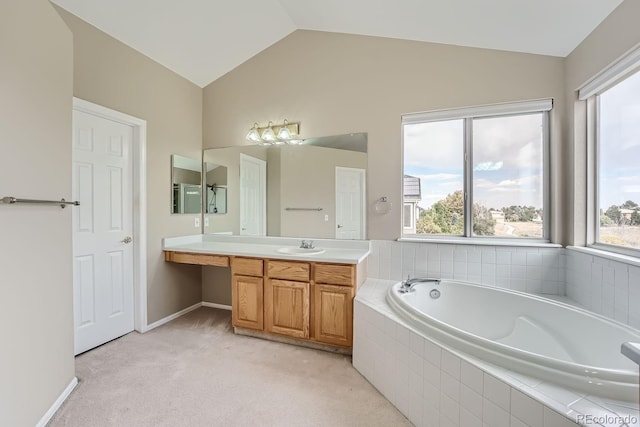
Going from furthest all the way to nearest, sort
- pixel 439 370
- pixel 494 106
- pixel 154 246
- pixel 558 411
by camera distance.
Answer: pixel 154 246, pixel 494 106, pixel 439 370, pixel 558 411

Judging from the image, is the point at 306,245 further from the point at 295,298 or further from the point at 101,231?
the point at 101,231

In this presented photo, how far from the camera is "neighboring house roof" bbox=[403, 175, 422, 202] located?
2.72 meters

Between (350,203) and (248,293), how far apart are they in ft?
4.23

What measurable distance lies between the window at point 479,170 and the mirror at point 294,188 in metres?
0.53

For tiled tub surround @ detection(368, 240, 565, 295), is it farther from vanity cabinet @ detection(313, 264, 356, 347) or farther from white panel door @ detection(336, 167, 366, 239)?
vanity cabinet @ detection(313, 264, 356, 347)

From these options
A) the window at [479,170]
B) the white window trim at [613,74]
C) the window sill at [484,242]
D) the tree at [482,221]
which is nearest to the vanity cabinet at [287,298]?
the window sill at [484,242]

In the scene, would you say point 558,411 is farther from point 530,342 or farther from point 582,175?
point 582,175

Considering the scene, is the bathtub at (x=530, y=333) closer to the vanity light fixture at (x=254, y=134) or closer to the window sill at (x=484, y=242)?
the window sill at (x=484, y=242)

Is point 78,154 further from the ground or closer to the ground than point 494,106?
closer to the ground

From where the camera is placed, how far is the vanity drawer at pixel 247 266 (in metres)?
2.54

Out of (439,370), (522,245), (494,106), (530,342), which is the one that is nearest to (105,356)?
(439,370)

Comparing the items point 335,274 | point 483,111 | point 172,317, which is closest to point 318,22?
point 483,111

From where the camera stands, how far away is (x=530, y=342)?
6.19 ft

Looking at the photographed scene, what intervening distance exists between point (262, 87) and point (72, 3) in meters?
1.59
